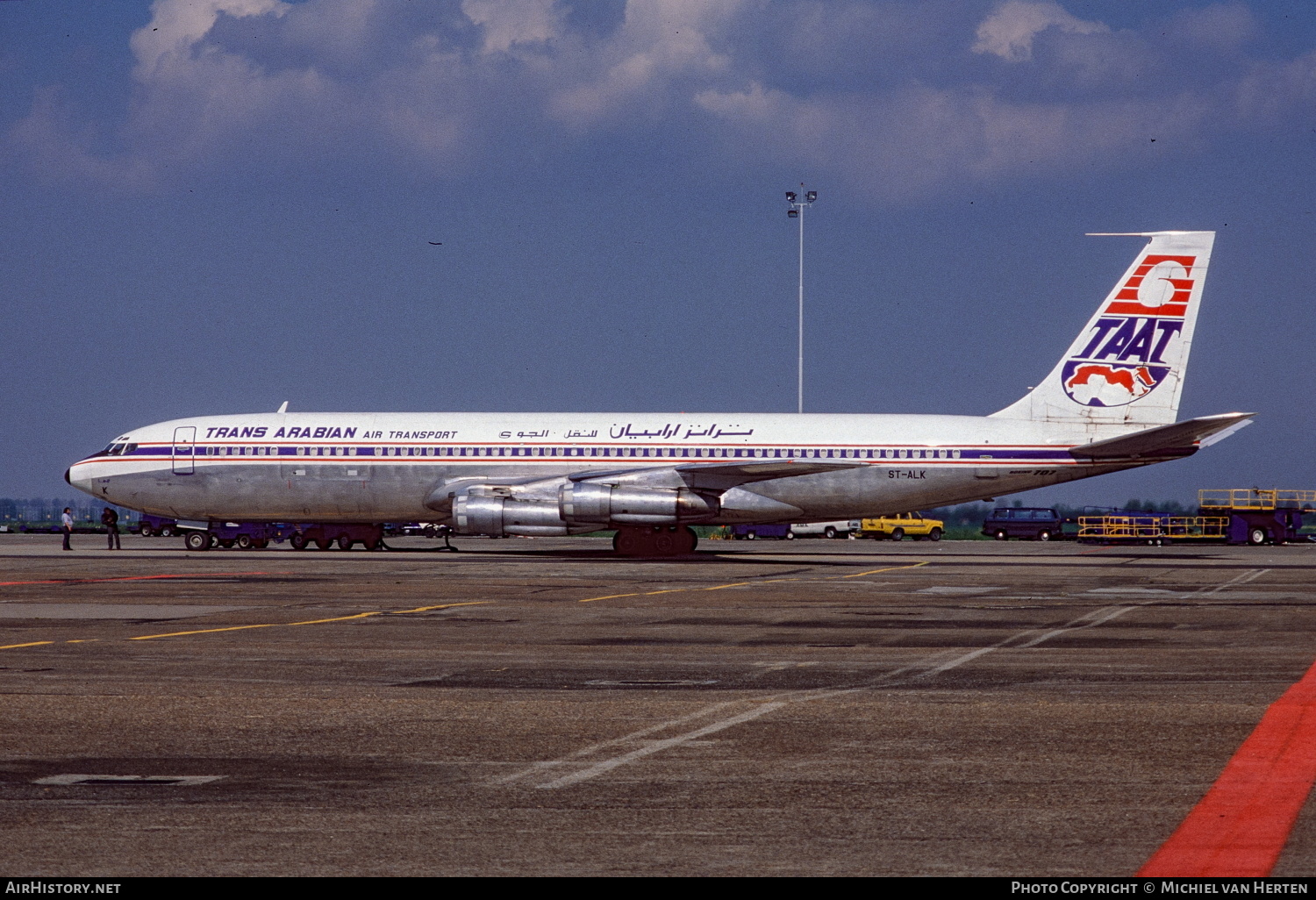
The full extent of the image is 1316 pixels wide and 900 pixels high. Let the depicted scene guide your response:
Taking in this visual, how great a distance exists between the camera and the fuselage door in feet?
158

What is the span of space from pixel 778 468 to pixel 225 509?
19.3 metres

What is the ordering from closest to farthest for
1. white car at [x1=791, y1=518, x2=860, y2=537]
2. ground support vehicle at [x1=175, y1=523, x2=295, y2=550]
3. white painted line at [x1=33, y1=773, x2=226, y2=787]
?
white painted line at [x1=33, y1=773, x2=226, y2=787] < ground support vehicle at [x1=175, y1=523, x2=295, y2=550] < white car at [x1=791, y1=518, x2=860, y2=537]

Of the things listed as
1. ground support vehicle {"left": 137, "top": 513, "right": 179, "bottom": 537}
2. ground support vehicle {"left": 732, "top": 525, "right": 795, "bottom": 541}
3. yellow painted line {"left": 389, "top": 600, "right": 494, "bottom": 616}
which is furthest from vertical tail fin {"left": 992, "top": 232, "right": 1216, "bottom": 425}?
ground support vehicle {"left": 137, "top": 513, "right": 179, "bottom": 537}

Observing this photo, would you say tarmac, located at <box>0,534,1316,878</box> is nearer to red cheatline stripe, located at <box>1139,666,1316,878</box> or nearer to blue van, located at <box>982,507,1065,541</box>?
red cheatline stripe, located at <box>1139,666,1316,878</box>

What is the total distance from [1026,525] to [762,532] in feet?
51.0

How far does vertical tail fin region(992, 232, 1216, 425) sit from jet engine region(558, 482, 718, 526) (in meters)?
11.5

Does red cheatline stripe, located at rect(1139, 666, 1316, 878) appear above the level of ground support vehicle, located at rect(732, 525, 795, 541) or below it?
below

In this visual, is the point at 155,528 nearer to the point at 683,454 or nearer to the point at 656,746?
the point at 683,454

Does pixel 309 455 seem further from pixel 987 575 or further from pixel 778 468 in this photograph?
pixel 987 575

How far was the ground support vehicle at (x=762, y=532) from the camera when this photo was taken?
3066 inches

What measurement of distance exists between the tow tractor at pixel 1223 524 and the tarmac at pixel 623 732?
48.1 m

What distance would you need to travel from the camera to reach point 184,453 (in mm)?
48281

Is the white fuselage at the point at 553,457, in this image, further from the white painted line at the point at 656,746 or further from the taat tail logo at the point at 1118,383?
the white painted line at the point at 656,746

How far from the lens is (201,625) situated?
21141mm
